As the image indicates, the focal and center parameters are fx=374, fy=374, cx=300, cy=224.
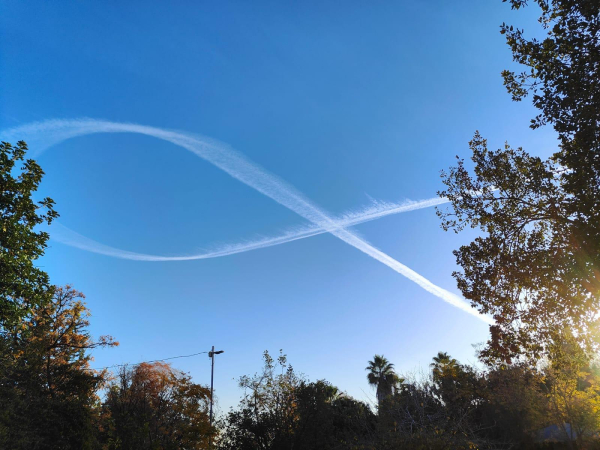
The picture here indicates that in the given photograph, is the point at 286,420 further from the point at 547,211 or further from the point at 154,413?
the point at 547,211

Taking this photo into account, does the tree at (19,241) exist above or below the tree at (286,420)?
above

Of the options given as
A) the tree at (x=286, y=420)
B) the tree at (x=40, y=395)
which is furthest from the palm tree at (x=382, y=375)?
the tree at (x=40, y=395)

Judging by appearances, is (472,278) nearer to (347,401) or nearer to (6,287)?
(6,287)

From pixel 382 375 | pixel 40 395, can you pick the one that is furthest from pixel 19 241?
pixel 382 375

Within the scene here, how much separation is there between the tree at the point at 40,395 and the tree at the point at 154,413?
155 cm

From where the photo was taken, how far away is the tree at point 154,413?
57.9 ft

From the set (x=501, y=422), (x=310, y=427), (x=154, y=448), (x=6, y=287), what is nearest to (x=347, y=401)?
(x=310, y=427)

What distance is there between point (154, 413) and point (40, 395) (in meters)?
11.2

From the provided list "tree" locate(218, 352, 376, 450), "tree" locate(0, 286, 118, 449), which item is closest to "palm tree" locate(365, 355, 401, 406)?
"tree" locate(218, 352, 376, 450)

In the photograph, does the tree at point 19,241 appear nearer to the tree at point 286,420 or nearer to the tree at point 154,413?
the tree at point 154,413

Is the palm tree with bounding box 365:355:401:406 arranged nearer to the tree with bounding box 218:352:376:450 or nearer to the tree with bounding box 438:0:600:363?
the tree with bounding box 218:352:376:450

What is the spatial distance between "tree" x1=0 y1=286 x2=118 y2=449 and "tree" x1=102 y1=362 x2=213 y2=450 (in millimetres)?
1545

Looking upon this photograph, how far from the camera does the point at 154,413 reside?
2689 cm

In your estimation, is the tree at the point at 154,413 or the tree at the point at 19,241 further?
the tree at the point at 154,413
